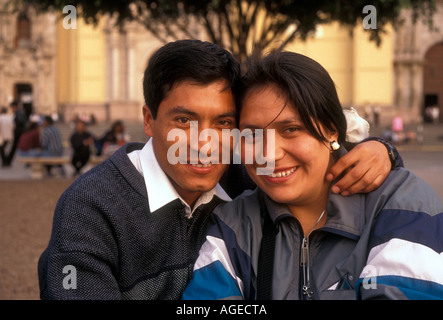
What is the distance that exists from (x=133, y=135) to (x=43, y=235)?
19.2m

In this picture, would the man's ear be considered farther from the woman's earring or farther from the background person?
the background person

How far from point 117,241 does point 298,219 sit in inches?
27.2

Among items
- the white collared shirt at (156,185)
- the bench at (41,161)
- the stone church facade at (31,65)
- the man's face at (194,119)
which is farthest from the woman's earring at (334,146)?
the stone church facade at (31,65)

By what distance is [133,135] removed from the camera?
26.1 metres

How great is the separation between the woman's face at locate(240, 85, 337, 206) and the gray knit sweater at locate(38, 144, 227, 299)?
42cm

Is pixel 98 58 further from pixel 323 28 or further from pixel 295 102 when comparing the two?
pixel 295 102

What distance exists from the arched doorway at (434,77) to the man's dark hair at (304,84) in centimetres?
3071

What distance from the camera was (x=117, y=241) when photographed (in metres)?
2.14

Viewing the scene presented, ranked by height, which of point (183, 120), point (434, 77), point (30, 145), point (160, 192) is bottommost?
point (30, 145)

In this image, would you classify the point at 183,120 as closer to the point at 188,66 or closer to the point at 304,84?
the point at 188,66

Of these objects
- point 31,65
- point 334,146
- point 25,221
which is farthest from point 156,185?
point 31,65

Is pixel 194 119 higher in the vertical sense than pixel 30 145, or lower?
higher

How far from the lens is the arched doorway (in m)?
31.1

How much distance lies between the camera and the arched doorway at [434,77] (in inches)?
1223
